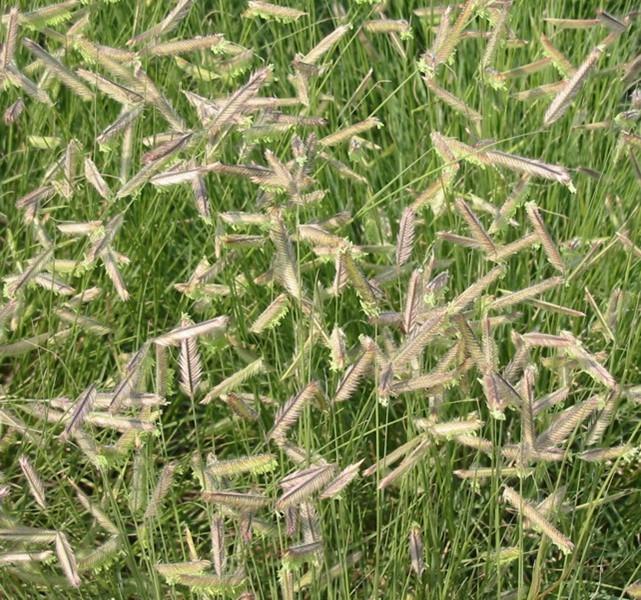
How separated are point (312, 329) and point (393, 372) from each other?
207 mm

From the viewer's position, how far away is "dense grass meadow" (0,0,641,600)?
234 centimetres

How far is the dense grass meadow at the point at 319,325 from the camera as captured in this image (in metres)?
2.34

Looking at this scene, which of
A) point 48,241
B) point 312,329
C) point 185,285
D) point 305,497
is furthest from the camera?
point 48,241

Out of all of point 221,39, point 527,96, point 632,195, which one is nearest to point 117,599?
point 221,39

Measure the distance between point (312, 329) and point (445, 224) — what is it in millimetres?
1020

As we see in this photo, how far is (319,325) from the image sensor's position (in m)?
2.48

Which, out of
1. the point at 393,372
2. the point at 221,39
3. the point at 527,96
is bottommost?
the point at 393,372

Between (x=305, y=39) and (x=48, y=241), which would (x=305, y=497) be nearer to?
(x=48, y=241)

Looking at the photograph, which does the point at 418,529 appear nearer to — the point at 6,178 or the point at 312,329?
the point at 312,329

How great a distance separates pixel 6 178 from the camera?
3.75 metres

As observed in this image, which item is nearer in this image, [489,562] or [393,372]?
[393,372]

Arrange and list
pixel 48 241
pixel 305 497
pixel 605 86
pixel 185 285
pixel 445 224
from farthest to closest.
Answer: pixel 605 86 < pixel 445 224 < pixel 48 241 < pixel 185 285 < pixel 305 497

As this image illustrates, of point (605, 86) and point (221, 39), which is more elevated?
point (221, 39)

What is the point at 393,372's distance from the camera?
87.9 inches
